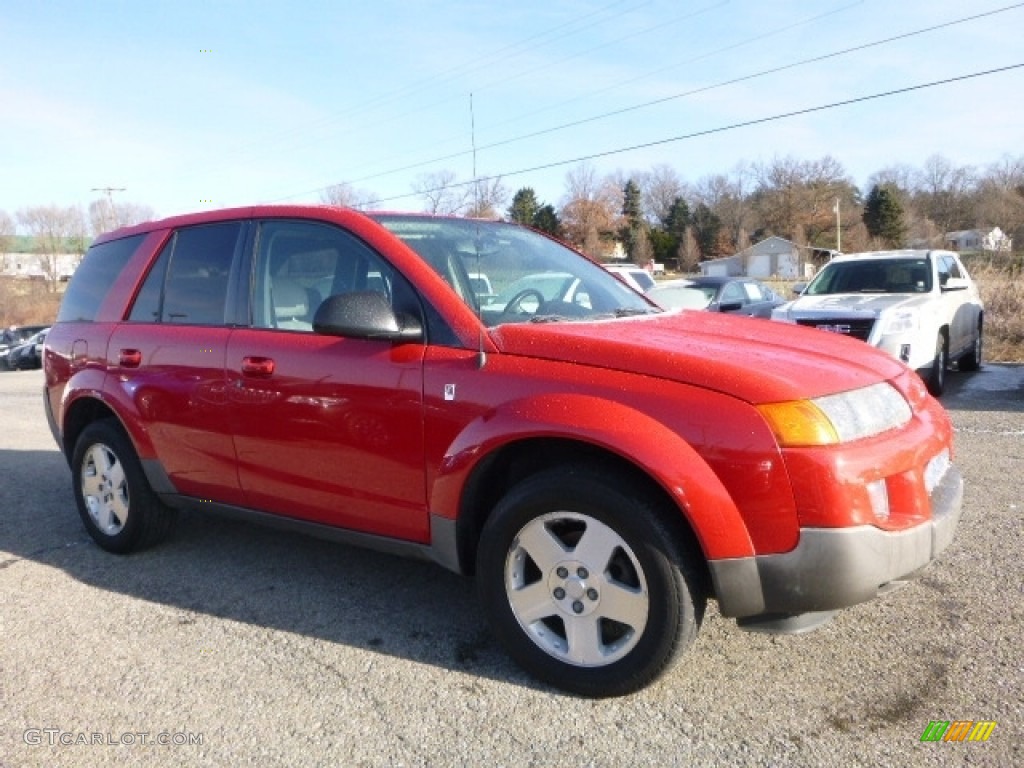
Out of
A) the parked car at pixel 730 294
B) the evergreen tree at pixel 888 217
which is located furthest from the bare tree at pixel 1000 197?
the parked car at pixel 730 294

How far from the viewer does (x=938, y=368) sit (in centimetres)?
920

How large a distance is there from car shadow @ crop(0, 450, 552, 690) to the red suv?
Result: 29cm

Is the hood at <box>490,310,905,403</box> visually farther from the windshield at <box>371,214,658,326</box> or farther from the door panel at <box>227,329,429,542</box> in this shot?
the door panel at <box>227,329,429,542</box>

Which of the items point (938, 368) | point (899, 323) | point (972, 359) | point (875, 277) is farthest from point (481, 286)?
point (972, 359)

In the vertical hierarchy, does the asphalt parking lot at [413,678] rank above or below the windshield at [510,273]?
below

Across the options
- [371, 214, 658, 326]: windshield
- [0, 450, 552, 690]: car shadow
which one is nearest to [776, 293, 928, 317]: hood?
[371, 214, 658, 326]: windshield

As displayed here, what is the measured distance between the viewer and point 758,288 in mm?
16078

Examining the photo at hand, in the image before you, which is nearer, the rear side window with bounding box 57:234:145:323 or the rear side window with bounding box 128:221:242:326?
the rear side window with bounding box 128:221:242:326

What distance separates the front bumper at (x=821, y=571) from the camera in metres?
2.47

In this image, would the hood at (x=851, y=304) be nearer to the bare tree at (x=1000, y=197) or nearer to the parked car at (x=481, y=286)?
the parked car at (x=481, y=286)

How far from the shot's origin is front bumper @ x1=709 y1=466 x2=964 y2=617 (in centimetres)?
247

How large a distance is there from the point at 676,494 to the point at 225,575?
102 inches

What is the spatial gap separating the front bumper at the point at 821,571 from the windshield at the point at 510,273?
1250 mm

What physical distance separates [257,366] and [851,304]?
24.3 feet
